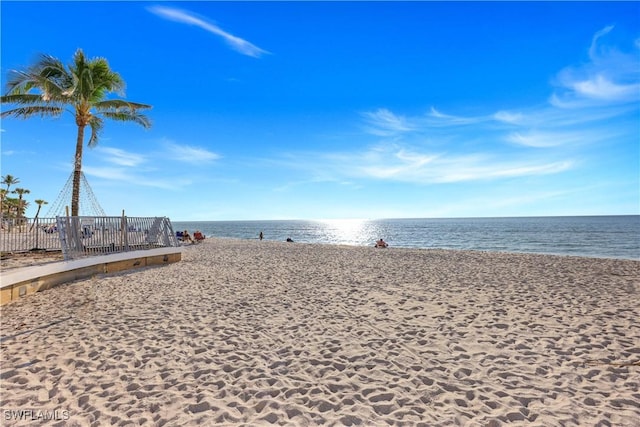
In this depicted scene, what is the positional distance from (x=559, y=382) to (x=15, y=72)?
1994 cm

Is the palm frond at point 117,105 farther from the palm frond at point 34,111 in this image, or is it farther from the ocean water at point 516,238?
the ocean water at point 516,238

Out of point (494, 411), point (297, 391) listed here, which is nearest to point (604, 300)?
point (494, 411)

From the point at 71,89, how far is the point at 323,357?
15633mm

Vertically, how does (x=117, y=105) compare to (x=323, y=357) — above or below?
above

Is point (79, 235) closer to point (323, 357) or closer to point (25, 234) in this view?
point (25, 234)

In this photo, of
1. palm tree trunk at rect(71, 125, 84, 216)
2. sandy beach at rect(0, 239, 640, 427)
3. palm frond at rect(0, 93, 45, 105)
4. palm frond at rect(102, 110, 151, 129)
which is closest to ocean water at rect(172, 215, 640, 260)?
palm frond at rect(102, 110, 151, 129)

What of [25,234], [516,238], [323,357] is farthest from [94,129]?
[516,238]

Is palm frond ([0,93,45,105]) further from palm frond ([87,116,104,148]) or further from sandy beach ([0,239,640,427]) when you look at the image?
sandy beach ([0,239,640,427])

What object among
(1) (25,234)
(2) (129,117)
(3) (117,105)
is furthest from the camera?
(2) (129,117)

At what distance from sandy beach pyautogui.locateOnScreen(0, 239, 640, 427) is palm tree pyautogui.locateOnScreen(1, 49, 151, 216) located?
9.86 m

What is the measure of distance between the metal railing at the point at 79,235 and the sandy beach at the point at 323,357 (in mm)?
3213

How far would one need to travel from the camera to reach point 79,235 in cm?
Answer: 1173

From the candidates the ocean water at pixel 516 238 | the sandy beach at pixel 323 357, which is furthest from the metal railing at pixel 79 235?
the ocean water at pixel 516 238

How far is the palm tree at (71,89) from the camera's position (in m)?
13.9
